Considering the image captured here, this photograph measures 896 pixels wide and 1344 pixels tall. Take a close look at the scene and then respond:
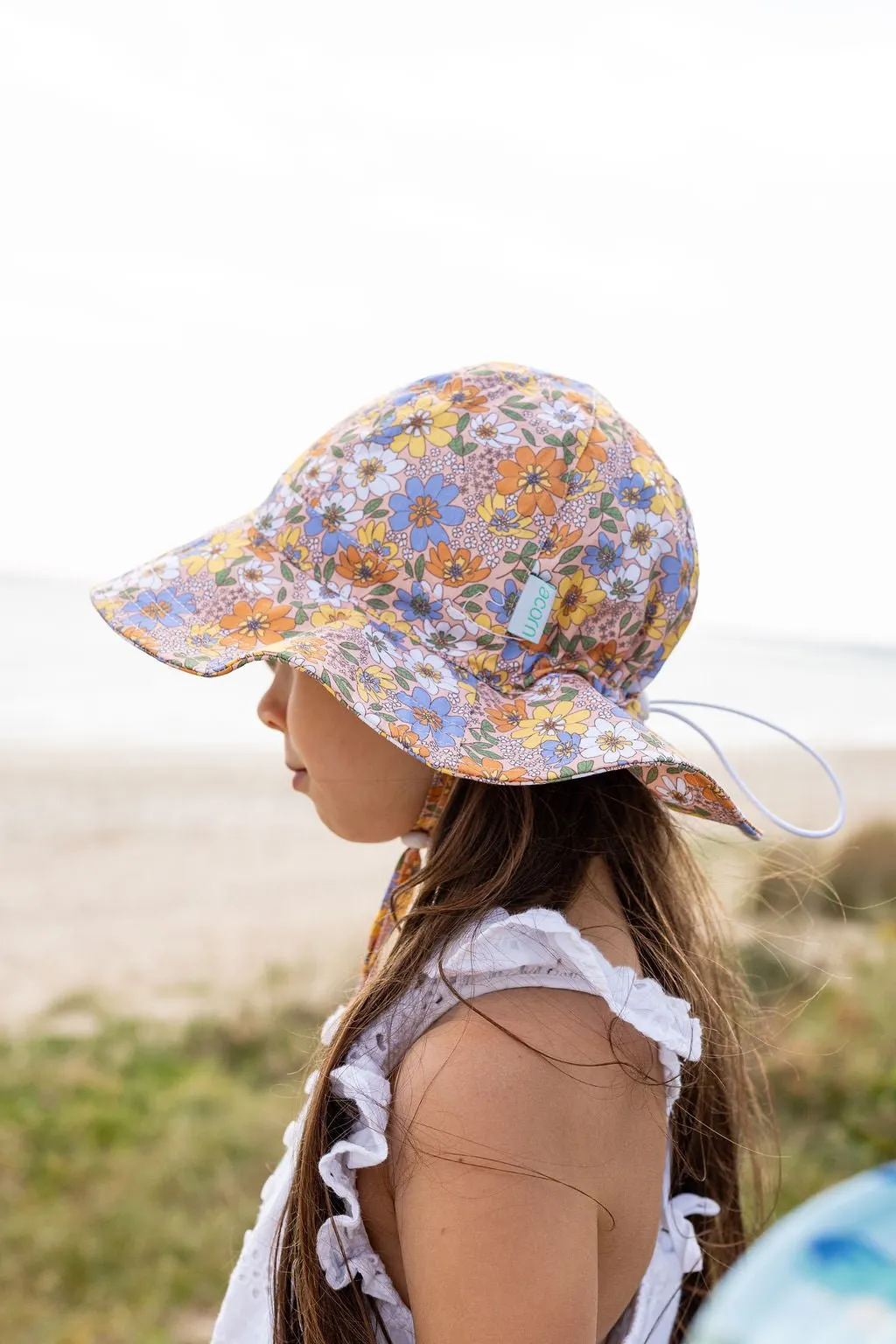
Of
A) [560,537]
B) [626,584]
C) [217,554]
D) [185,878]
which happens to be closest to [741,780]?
[626,584]

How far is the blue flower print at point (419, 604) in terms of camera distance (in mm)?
1448

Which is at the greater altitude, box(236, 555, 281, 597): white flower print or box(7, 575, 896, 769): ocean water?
box(236, 555, 281, 597): white flower print

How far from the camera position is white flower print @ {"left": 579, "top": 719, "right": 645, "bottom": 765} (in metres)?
1.31

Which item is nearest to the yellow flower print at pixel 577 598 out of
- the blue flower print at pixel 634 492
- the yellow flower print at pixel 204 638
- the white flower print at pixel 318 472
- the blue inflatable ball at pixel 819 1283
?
the blue flower print at pixel 634 492

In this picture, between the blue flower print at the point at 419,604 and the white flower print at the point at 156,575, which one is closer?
the blue flower print at the point at 419,604

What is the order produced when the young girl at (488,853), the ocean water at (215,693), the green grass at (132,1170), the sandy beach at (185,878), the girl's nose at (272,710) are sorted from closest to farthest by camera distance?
the young girl at (488,853)
the girl's nose at (272,710)
the green grass at (132,1170)
the sandy beach at (185,878)
the ocean water at (215,693)

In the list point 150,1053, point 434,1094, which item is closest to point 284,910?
point 150,1053

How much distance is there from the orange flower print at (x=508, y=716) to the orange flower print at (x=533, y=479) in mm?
Answer: 233

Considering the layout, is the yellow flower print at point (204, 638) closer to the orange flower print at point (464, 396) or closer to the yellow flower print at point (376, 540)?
the yellow flower print at point (376, 540)

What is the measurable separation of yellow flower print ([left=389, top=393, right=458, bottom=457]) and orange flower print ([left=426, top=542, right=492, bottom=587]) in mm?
126

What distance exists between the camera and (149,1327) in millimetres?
2902

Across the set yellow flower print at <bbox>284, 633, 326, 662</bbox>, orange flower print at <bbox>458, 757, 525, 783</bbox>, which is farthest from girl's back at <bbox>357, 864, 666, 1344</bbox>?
yellow flower print at <bbox>284, 633, 326, 662</bbox>

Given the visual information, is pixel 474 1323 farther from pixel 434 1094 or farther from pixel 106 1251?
pixel 106 1251

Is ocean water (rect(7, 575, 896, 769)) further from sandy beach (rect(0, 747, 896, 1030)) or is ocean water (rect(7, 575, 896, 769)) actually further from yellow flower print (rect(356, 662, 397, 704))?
yellow flower print (rect(356, 662, 397, 704))
